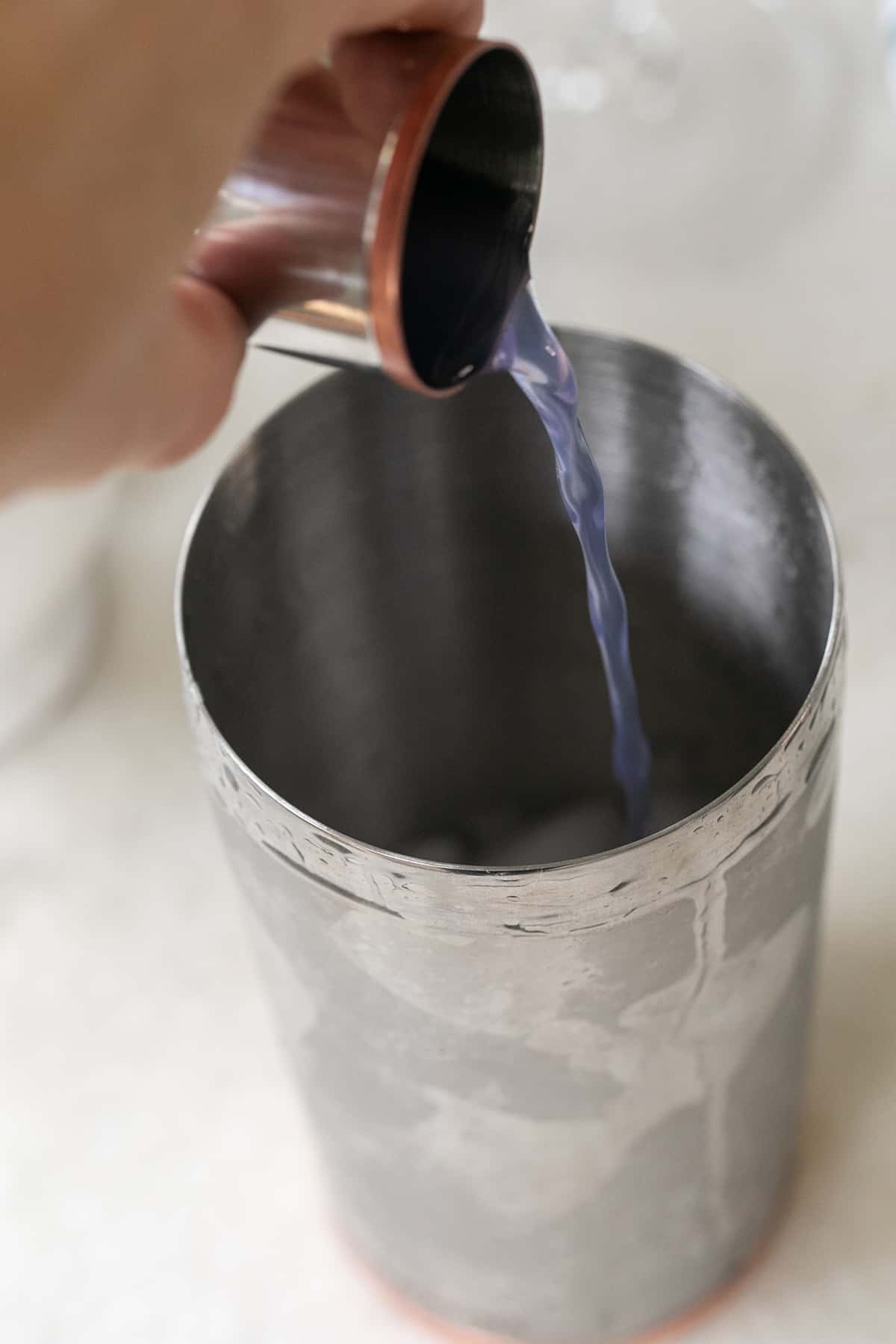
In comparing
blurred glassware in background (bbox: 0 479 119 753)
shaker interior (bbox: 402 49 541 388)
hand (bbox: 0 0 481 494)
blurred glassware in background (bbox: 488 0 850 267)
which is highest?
hand (bbox: 0 0 481 494)

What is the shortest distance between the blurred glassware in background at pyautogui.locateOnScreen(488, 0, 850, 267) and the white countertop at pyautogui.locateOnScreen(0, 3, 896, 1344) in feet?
0.06

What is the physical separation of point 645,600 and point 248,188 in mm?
242

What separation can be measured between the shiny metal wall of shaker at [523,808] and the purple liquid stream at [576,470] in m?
0.04

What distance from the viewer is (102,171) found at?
9.7 inches

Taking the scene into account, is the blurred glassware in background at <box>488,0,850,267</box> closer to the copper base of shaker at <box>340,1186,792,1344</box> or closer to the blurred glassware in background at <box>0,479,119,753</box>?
the blurred glassware in background at <box>0,479,119,753</box>

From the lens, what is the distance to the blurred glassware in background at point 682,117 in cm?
76

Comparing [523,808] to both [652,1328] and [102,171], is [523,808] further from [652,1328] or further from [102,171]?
[102,171]

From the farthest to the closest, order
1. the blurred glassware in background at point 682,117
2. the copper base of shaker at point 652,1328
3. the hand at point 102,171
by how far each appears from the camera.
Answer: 1. the blurred glassware in background at point 682,117
2. the copper base of shaker at point 652,1328
3. the hand at point 102,171

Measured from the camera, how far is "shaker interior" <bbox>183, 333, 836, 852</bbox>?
45cm

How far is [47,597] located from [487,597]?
19 cm

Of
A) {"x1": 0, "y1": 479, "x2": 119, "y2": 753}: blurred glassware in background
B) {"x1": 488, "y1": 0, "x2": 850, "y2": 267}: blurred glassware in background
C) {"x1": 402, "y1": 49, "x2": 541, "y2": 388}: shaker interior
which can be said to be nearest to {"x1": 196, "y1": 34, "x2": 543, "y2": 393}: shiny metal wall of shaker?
{"x1": 402, "y1": 49, "x2": 541, "y2": 388}: shaker interior

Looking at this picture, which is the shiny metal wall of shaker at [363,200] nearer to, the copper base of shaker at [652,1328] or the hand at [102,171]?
the hand at [102,171]

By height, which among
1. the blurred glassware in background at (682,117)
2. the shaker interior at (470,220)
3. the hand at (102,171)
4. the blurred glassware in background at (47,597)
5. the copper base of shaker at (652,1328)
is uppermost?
the hand at (102,171)

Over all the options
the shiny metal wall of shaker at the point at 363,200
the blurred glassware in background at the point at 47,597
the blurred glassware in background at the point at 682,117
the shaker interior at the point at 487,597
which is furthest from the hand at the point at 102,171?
the blurred glassware in background at the point at 682,117
